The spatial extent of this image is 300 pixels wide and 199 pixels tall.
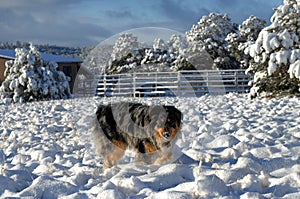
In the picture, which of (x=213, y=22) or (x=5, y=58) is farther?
(x=5, y=58)

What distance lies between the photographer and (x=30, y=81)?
18953 millimetres

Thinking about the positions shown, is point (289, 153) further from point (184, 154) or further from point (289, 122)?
point (289, 122)

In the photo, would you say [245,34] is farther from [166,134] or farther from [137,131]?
[166,134]

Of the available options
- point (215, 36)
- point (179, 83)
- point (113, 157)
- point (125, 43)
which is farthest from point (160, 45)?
point (113, 157)

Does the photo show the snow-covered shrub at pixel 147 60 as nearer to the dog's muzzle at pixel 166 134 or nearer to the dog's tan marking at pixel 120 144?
the dog's tan marking at pixel 120 144

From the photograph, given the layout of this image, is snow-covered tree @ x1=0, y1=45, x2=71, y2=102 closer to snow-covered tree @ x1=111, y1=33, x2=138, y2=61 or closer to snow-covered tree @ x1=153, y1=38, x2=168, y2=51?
snow-covered tree @ x1=111, y1=33, x2=138, y2=61

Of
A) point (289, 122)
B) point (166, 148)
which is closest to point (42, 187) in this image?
point (166, 148)

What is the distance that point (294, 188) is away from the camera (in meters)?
3.06

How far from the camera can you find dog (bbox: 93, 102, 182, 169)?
3.86 meters

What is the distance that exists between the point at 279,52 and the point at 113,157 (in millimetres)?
9151

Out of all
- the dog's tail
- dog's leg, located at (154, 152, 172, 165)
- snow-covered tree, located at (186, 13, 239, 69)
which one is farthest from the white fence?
dog's leg, located at (154, 152, 172, 165)

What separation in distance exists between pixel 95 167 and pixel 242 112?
500cm

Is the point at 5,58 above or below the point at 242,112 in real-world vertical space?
above

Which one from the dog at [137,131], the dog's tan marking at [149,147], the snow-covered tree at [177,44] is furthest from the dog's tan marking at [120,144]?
the snow-covered tree at [177,44]
